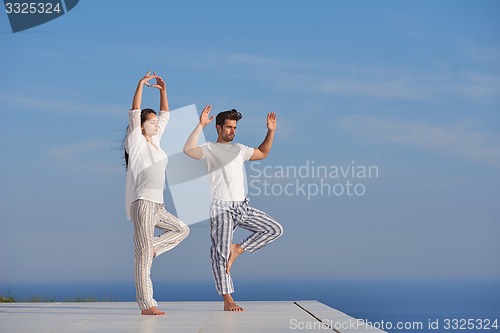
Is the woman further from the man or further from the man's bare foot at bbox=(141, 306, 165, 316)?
the man

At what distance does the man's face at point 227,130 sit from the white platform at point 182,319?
57.0 inches

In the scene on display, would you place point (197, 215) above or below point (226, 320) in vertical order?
above

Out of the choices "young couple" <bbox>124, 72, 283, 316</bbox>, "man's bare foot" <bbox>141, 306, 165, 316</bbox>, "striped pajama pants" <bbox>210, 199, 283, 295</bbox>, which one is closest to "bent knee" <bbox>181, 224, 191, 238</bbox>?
"young couple" <bbox>124, 72, 283, 316</bbox>

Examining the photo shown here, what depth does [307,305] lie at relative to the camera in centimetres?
755

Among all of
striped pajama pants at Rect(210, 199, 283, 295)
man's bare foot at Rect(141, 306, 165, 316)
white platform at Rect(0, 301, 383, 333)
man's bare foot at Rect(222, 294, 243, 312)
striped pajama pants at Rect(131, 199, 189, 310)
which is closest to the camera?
white platform at Rect(0, 301, 383, 333)

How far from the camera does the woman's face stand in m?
6.32

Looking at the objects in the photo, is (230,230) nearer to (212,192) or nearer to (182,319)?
(212,192)

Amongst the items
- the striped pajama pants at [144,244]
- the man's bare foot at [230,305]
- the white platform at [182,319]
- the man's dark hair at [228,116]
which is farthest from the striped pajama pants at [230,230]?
the man's dark hair at [228,116]

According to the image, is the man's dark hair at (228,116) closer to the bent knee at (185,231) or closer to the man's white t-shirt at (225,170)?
the man's white t-shirt at (225,170)

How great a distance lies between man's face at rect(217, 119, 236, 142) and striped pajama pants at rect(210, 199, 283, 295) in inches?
21.1

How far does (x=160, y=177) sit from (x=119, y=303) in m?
2.66

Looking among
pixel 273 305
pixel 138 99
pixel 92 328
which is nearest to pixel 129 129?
pixel 138 99

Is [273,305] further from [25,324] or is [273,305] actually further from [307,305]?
[25,324]

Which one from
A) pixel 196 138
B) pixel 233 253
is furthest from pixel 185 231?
pixel 196 138
